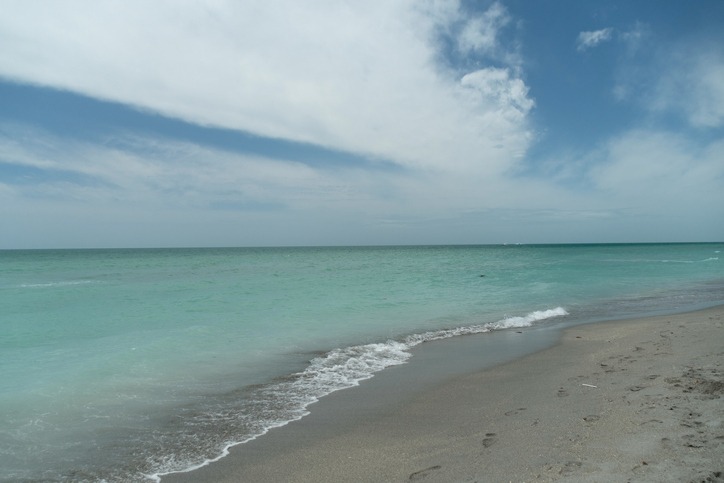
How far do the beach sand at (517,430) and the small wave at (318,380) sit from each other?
233 mm

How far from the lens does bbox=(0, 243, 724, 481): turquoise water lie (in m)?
5.51

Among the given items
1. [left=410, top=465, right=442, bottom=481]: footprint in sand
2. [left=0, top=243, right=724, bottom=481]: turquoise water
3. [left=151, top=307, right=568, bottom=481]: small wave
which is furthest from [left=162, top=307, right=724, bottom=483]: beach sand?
[left=0, top=243, right=724, bottom=481]: turquoise water

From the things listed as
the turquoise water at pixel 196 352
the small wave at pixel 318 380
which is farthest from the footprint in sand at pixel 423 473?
the turquoise water at pixel 196 352

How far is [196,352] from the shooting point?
1015cm

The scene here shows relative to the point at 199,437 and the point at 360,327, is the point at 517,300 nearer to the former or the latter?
the point at 360,327

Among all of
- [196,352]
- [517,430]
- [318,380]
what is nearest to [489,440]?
[517,430]

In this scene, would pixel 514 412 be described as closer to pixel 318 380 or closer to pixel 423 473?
pixel 423 473

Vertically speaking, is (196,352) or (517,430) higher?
(517,430)

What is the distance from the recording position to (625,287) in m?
23.9

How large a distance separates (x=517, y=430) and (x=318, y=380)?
4.01 metres

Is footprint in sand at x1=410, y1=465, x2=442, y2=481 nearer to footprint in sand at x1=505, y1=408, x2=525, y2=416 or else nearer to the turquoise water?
footprint in sand at x1=505, y1=408, x2=525, y2=416

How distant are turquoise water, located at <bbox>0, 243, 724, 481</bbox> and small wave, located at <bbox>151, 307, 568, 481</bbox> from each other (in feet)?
0.12

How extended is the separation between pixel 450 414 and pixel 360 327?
7047 mm

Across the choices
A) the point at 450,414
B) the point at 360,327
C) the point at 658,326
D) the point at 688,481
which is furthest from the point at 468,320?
the point at 688,481
